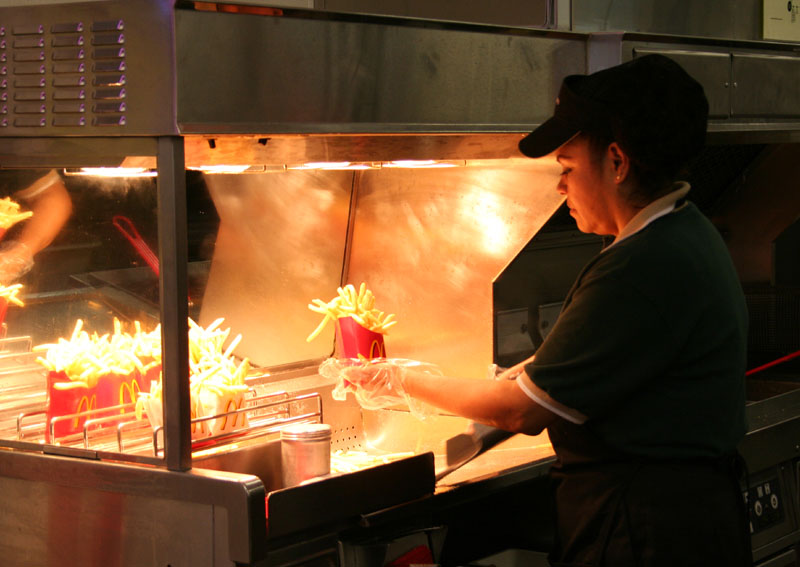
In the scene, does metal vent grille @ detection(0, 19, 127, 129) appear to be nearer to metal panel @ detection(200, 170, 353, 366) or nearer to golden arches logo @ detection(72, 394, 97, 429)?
golden arches logo @ detection(72, 394, 97, 429)

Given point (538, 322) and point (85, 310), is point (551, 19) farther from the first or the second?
point (85, 310)

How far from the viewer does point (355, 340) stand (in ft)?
8.06

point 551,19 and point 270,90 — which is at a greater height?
point 551,19

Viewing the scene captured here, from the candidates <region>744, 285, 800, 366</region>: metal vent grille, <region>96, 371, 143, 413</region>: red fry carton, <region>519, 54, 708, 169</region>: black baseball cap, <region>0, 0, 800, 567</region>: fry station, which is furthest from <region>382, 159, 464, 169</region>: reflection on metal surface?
<region>744, 285, 800, 366</region>: metal vent grille

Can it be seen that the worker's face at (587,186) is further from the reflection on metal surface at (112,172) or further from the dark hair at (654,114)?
the reflection on metal surface at (112,172)

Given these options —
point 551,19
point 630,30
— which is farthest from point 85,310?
point 630,30

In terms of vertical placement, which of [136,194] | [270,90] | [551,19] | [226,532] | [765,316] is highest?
[551,19]

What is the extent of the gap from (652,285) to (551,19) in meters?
0.88

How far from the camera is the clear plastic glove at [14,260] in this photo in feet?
6.48

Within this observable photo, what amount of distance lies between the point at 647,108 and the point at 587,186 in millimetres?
191

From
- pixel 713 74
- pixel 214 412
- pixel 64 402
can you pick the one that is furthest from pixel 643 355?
pixel 713 74

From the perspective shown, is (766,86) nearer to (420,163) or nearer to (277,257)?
(420,163)

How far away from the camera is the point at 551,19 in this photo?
7.83 feet

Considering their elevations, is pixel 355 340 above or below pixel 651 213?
below
